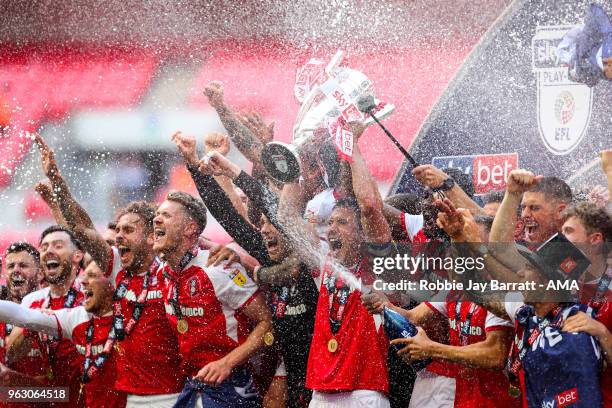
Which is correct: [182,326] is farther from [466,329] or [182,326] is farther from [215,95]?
[466,329]

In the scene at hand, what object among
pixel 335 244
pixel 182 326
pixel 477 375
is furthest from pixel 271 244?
pixel 477 375

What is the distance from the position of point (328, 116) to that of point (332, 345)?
42.0 inches

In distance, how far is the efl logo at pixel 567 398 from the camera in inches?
137

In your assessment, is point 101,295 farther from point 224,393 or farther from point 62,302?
point 224,393

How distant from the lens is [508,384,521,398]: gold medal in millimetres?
3990

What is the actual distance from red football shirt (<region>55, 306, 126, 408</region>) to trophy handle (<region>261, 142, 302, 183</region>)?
1.21 metres

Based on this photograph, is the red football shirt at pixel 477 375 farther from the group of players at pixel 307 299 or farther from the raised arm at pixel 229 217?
the raised arm at pixel 229 217

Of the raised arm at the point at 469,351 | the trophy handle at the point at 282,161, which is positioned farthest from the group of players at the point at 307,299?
the trophy handle at the point at 282,161

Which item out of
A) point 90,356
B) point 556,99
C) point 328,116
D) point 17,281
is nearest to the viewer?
point 556,99

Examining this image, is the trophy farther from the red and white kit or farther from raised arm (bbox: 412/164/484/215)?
the red and white kit

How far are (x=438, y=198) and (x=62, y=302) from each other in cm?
263

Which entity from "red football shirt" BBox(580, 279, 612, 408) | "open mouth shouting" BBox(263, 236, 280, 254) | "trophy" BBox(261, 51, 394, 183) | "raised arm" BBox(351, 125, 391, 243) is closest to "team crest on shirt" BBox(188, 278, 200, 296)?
"open mouth shouting" BBox(263, 236, 280, 254)

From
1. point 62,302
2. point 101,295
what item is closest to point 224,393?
point 101,295

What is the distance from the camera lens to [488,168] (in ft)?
15.6
